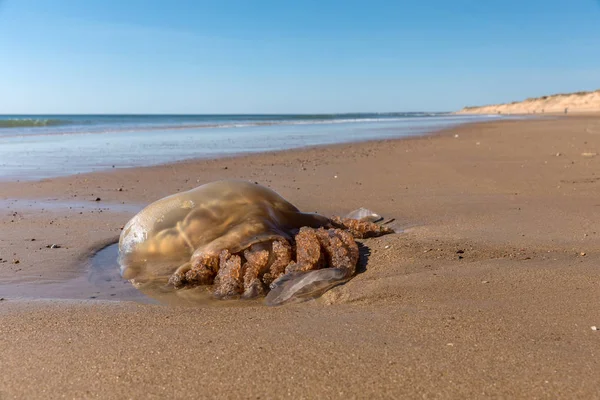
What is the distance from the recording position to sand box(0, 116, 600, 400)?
85.2 inches

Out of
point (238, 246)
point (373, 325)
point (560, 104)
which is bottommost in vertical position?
point (373, 325)

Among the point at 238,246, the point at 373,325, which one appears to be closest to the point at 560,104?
the point at 238,246

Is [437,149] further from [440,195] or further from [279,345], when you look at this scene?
[279,345]

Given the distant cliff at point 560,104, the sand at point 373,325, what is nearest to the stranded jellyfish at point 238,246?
the sand at point 373,325

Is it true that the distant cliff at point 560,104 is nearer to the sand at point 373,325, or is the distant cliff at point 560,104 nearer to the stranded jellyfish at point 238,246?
the sand at point 373,325

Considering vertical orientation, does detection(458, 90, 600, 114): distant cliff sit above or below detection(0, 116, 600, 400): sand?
above

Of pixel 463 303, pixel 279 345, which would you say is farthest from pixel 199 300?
pixel 463 303

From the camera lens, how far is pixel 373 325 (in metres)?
2.79

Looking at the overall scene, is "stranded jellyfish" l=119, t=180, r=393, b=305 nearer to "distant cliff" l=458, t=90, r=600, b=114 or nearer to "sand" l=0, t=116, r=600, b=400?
"sand" l=0, t=116, r=600, b=400

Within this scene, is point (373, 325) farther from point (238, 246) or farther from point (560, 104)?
point (560, 104)

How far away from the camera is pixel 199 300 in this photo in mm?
3482

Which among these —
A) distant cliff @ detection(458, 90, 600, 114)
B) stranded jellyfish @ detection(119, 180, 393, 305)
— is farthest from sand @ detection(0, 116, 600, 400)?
distant cliff @ detection(458, 90, 600, 114)

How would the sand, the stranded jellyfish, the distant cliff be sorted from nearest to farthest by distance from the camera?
the sand < the stranded jellyfish < the distant cliff

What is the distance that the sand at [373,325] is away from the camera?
2164 mm
